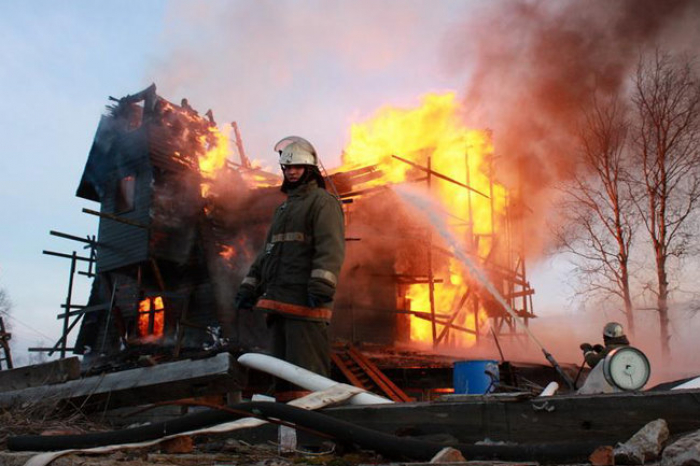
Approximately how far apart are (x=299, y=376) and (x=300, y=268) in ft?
5.53

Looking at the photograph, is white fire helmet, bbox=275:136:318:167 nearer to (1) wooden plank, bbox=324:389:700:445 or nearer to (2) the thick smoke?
(1) wooden plank, bbox=324:389:700:445

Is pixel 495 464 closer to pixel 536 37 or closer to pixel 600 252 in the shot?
pixel 600 252

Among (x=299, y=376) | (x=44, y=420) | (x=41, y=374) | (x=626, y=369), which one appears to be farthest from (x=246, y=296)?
(x=626, y=369)

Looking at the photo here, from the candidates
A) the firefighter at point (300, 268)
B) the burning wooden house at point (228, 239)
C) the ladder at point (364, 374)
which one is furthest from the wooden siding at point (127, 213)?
the firefighter at point (300, 268)

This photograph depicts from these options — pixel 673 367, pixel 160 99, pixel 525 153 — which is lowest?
pixel 673 367

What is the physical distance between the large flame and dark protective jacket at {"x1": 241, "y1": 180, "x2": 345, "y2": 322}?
14.4 meters

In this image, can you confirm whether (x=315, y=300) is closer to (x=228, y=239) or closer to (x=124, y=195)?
(x=228, y=239)

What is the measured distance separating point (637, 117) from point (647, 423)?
64.7 feet

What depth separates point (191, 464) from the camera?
2646 millimetres

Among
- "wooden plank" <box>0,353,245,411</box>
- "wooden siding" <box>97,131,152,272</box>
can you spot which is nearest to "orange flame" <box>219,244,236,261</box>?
"wooden siding" <box>97,131,152,272</box>

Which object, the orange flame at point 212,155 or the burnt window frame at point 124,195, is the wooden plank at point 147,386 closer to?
the orange flame at point 212,155

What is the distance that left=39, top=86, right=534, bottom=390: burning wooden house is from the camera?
19.1 meters

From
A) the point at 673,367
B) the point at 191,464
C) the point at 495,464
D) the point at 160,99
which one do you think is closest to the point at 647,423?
the point at 495,464

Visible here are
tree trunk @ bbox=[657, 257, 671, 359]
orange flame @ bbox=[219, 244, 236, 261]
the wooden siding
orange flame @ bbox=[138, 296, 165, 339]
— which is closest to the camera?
tree trunk @ bbox=[657, 257, 671, 359]
